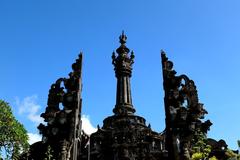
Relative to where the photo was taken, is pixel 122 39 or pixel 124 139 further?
pixel 122 39

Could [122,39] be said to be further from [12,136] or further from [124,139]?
[12,136]

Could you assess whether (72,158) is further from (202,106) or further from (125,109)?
(125,109)

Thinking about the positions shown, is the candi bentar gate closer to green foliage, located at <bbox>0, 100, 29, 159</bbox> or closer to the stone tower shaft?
green foliage, located at <bbox>0, 100, 29, 159</bbox>

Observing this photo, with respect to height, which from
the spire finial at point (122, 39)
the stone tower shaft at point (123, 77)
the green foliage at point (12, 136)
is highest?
the spire finial at point (122, 39)

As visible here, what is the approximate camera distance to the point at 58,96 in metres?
22.9

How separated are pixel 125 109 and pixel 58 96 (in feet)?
50.6

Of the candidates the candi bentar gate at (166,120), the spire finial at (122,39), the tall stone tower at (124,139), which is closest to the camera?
the candi bentar gate at (166,120)

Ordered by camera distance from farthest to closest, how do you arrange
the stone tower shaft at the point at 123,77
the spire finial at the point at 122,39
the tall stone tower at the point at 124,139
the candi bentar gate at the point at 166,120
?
the spire finial at the point at 122,39 < the stone tower shaft at the point at 123,77 < the tall stone tower at the point at 124,139 < the candi bentar gate at the point at 166,120

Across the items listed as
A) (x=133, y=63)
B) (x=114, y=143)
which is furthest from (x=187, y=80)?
(x=133, y=63)

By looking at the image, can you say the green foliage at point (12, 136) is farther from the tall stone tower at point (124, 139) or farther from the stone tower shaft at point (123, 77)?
the stone tower shaft at point (123, 77)

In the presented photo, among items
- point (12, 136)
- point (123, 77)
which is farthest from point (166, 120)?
point (123, 77)

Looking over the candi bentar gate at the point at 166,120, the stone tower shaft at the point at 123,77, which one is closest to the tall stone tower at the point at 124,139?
the stone tower shaft at the point at 123,77

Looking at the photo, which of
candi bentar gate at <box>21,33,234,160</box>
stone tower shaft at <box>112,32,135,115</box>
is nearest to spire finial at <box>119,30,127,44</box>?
stone tower shaft at <box>112,32,135,115</box>

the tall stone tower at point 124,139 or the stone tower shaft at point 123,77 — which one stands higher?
the stone tower shaft at point 123,77
